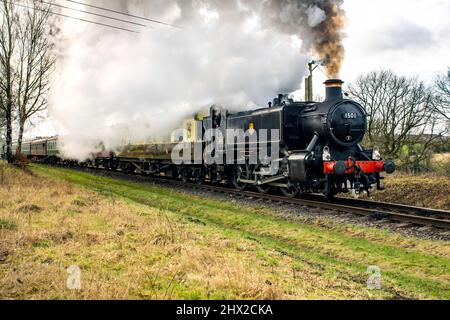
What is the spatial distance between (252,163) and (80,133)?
16316 mm

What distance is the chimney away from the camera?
11.9 metres

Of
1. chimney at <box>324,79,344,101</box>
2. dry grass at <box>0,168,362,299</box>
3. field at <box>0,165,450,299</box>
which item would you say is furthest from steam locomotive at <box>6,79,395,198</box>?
dry grass at <box>0,168,362,299</box>

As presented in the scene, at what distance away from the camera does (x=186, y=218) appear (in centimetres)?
923

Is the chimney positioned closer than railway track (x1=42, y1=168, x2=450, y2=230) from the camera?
No

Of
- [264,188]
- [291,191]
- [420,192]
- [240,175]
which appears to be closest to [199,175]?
[240,175]

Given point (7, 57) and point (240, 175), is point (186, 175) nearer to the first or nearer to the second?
point (240, 175)

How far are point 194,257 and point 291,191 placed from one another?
813 centimetres

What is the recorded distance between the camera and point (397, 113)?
28.5 meters

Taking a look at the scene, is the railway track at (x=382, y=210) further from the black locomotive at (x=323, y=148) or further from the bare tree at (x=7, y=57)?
the bare tree at (x=7, y=57)

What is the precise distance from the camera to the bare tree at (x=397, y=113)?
2647 cm

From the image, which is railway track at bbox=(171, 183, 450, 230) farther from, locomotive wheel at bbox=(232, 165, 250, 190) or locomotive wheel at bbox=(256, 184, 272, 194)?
locomotive wheel at bbox=(232, 165, 250, 190)

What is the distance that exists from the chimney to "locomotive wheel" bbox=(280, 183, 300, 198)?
277 centimetres

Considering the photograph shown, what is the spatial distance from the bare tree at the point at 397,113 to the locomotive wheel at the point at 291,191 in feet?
49.8

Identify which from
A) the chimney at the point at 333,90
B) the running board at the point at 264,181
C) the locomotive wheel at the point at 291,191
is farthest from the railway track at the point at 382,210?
the chimney at the point at 333,90
